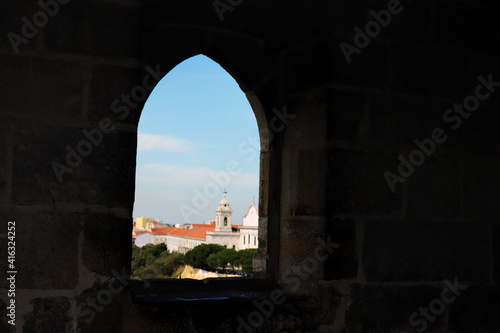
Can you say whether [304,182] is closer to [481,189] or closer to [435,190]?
[435,190]

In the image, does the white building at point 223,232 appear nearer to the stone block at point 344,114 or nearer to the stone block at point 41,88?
the stone block at point 344,114

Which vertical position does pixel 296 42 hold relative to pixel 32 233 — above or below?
above

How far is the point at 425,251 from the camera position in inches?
95.3

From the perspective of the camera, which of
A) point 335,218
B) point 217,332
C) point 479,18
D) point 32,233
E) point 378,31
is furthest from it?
point 479,18

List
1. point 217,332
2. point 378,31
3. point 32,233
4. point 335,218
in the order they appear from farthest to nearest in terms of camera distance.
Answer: point 378,31 < point 335,218 < point 217,332 < point 32,233

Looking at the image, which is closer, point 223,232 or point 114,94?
point 114,94

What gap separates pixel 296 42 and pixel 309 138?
469 millimetres

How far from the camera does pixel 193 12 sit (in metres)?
2.30

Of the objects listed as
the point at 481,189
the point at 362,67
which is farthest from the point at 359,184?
the point at 481,189

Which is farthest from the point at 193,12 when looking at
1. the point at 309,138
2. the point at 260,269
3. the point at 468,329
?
the point at 468,329

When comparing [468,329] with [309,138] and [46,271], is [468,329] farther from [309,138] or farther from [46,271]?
[46,271]

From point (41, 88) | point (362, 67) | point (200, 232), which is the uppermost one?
point (362, 67)

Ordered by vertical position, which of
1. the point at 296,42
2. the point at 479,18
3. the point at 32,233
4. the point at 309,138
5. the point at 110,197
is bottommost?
the point at 32,233

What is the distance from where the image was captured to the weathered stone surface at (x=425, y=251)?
2.34 metres
